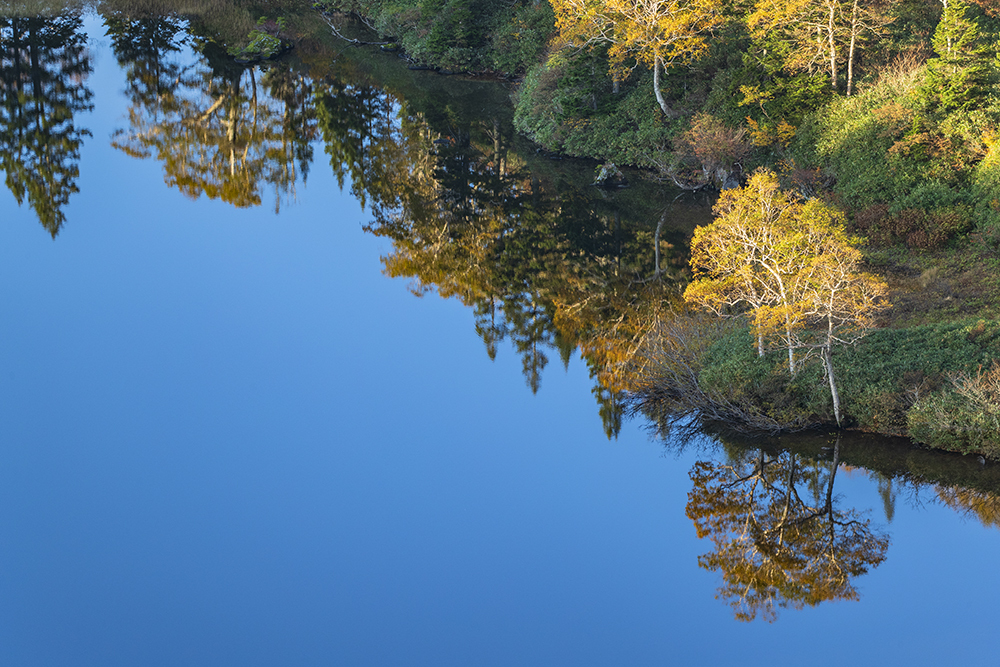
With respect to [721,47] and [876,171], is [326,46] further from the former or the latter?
[876,171]

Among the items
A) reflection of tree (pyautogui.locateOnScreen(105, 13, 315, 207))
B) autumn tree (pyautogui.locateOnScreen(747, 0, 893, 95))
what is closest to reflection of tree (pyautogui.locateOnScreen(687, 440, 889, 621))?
autumn tree (pyautogui.locateOnScreen(747, 0, 893, 95))

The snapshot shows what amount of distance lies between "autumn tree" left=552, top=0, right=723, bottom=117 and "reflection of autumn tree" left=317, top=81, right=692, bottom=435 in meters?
7.81

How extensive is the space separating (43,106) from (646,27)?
4172 centimetres

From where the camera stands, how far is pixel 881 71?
45.1 metres

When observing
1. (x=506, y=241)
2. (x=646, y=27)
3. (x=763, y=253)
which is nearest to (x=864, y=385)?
(x=763, y=253)

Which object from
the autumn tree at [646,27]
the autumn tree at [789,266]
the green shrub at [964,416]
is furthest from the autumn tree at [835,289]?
the autumn tree at [646,27]

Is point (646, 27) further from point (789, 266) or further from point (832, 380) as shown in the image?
point (832, 380)

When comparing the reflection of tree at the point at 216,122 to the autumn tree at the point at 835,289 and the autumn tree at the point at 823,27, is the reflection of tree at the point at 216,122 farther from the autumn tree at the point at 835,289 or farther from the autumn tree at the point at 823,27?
the autumn tree at the point at 835,289

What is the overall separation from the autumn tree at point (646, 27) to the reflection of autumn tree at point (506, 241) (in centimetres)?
781

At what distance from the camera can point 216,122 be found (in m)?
62.7

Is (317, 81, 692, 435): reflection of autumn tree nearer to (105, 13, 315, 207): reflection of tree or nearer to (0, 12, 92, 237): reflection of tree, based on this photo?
(105, 13, 315, 207): reflection of tree

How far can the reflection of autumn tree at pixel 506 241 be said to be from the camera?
36969 mm

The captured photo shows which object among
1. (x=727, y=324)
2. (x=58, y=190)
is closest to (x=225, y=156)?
(x=58, y=190)

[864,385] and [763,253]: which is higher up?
[763,253]
